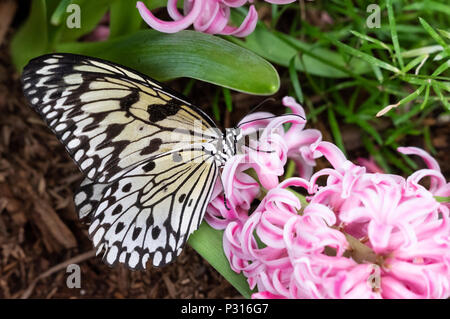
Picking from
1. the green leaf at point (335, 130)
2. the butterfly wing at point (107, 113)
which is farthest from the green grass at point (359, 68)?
the butterfly wing at point (107, 113)

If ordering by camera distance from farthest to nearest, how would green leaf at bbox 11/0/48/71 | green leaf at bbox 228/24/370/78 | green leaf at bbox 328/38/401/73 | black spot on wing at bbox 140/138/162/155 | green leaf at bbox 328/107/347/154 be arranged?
green leaf at bbox 328/107/347/154
green leaf at bbox 228/24/370/78
green leaf at bbox 11/0/48/71
green leaf at bbox 328/38/401/73
black spot on wing at bbox 140/138/162/155

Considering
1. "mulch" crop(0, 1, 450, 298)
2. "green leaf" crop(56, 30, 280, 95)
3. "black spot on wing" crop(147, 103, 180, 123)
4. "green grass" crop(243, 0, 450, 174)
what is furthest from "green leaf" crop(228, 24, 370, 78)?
"mulch" crop(0, 1, 450, 298)

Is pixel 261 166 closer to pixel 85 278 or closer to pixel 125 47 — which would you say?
pixel 125 47

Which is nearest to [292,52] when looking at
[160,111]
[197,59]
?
[197,59]

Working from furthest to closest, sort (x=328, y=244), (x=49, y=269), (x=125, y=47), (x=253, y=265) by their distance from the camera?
(x=49, y=269)
(x=125, y=47)
(x=253, y=265)
(x=328, y=244)

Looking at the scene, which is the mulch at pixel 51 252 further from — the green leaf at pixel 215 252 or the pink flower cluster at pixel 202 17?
the pink flower cluster at pixel 202 17

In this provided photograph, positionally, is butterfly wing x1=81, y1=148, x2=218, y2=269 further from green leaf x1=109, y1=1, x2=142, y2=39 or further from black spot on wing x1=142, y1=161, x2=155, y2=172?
green leaf x1=109, y1=1, x2=142, y2=39
